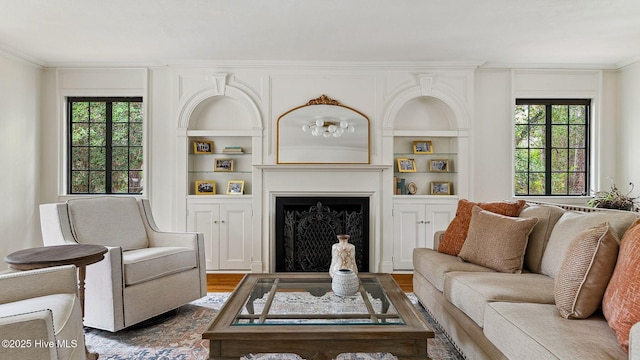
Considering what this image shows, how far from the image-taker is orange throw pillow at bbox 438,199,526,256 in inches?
110

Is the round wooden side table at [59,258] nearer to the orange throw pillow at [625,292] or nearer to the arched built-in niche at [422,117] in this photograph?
the orange throw pillow at [625,292]

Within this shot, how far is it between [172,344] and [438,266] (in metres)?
1.84

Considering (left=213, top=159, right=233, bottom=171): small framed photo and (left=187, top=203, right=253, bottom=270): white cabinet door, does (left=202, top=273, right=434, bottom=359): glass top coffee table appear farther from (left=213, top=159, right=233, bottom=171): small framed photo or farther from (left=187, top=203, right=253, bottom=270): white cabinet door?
(left=213, top=159, right=233, bottom=171): small framed photo

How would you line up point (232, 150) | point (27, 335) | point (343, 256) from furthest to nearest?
point (232, 150) → point (343, 256) → point (27, 335)

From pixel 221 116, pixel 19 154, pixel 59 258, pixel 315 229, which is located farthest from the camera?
pixel 221 116

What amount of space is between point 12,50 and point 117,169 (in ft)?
5.16

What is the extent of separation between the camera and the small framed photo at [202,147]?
14.7 ft

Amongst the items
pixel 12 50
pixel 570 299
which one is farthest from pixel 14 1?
pixel 570 299

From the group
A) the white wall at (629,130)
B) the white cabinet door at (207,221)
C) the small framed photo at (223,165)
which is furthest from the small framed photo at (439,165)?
the white cabinet door at (207,221)

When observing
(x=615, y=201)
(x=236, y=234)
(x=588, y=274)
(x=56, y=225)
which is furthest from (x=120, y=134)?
(x=615, y=201)

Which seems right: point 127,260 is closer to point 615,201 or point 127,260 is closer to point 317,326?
point 317,326

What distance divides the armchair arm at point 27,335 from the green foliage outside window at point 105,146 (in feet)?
11.4

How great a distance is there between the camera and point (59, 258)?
2090mm

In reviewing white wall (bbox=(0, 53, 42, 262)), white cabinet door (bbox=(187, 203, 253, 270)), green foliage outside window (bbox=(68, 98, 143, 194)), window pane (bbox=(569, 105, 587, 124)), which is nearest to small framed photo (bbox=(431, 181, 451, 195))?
window pane (bbox=(569, 105, 587, 124))
